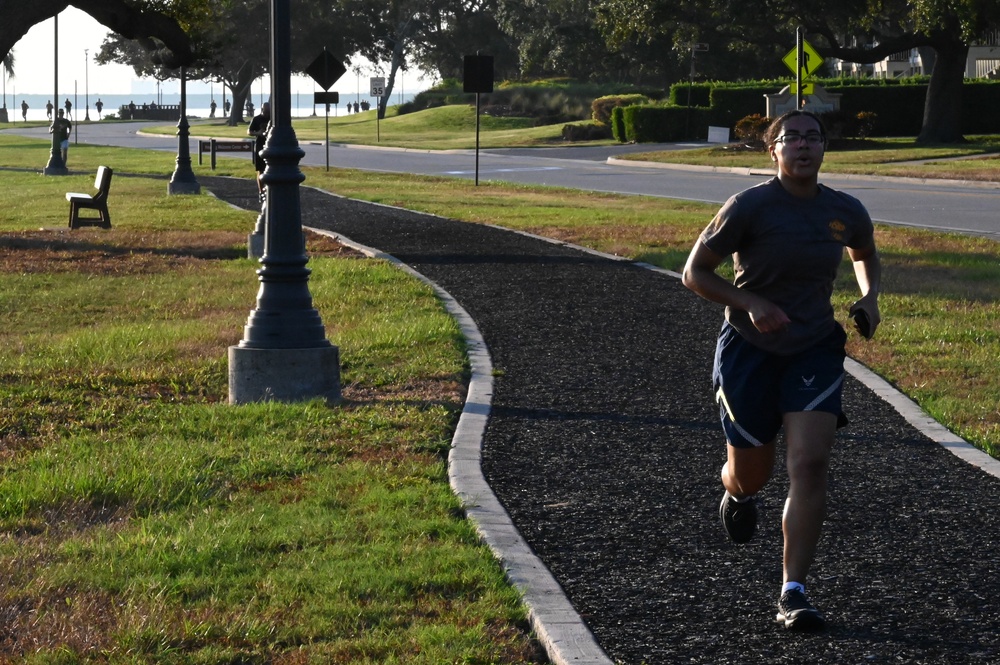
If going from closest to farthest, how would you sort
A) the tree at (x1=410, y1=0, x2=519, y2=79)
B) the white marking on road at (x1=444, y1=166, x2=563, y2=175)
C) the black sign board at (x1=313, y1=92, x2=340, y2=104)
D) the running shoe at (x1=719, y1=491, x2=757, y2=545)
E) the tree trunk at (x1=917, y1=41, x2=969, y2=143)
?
the running shoe at (x1=719, y1=491, x2=757, y2=545), the black sign board at (x1=313, y1=92, x2=340, y2=104), the white marking on road at (x1=444, y1=166, x2=563, y2=175), the tree trunk at (x1=917, y1=41, x2=969, y2=143), the tree at (x1=410, y1=0, x2=519, y2=79)

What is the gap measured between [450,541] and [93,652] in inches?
61.6

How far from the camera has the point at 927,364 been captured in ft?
31.0

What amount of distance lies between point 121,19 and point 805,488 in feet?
56.7

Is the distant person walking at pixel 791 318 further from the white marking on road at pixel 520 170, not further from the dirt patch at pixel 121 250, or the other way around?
the white marking on road at pixel 520 170

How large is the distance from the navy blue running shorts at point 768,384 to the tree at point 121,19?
15.4 metres

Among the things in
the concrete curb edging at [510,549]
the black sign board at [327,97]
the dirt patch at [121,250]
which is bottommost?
the dirt patch at [121,250]

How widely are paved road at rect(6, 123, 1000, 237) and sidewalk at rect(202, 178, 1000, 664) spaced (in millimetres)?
10994

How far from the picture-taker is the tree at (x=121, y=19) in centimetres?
1836

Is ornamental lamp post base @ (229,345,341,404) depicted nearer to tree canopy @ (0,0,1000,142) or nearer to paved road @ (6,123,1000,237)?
tree canopy @ (0,0,1000,142)

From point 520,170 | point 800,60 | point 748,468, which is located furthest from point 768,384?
point 520,170

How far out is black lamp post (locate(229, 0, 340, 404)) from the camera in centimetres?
845

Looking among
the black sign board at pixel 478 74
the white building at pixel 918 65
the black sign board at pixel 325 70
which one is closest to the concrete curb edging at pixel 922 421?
the black sign board at pixel 478 74

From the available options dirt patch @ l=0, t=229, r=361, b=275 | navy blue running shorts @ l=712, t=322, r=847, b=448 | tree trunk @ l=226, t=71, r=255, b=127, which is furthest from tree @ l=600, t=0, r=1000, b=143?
tree trunk @ l=226, t=71, r=255, b=127

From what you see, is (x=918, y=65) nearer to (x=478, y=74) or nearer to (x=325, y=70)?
(x=325, y=70)
